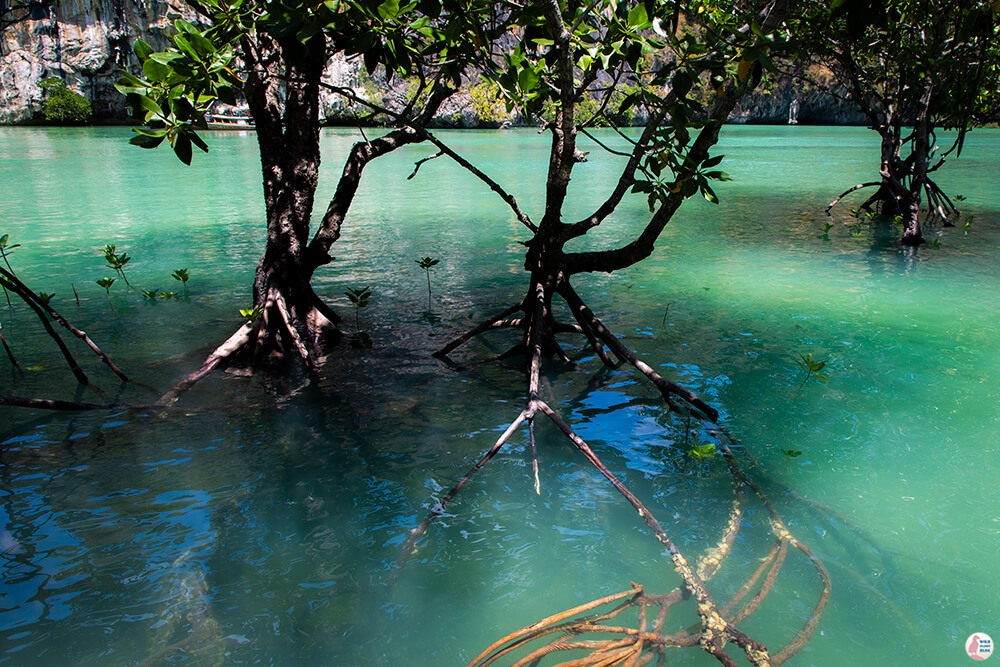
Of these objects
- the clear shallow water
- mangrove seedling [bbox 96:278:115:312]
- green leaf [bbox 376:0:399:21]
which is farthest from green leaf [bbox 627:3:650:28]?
mangrove seedling [bbox 96:278:115:312]

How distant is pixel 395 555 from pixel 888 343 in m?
5.84

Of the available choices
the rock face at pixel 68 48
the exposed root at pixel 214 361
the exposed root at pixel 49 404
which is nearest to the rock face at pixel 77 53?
the rock face at pixel 68 48

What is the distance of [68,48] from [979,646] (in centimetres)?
7785

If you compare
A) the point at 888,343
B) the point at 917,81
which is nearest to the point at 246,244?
the point at 888,343

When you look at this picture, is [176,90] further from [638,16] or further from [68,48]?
[68,48]

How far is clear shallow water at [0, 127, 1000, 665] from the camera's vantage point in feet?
10.9

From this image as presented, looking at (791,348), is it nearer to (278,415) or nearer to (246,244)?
(278,415)

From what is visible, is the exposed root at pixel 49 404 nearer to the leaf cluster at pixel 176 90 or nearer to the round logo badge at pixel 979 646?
the leaf cluster at pixel 176 90

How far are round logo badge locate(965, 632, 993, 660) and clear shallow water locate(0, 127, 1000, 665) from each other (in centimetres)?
4

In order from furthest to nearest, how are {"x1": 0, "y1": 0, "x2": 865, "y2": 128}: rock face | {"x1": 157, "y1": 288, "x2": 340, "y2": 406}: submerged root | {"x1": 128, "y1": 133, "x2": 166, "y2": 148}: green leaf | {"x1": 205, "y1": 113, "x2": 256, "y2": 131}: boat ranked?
{"x1": 0, "y1": 0, "x2": 865, "y2": 128}: rock face
{"x1": 205, "y1": 113, "x2": 256, "y2": 131}: boat
{"x1": 157, "y1": 288, "x2": 340, "y2": 406}: submerged root
{"x1": 128, "y1": 133, "x2": 166, "y2": 148}: green leaf

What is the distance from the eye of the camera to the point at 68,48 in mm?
61938

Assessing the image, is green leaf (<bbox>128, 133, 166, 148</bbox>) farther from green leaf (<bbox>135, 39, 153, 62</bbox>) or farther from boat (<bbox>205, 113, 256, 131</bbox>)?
boat (<bbox>205, 113, 256, 131</bbox>)

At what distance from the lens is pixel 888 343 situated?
7039mm

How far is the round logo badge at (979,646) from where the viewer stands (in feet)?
10.3
